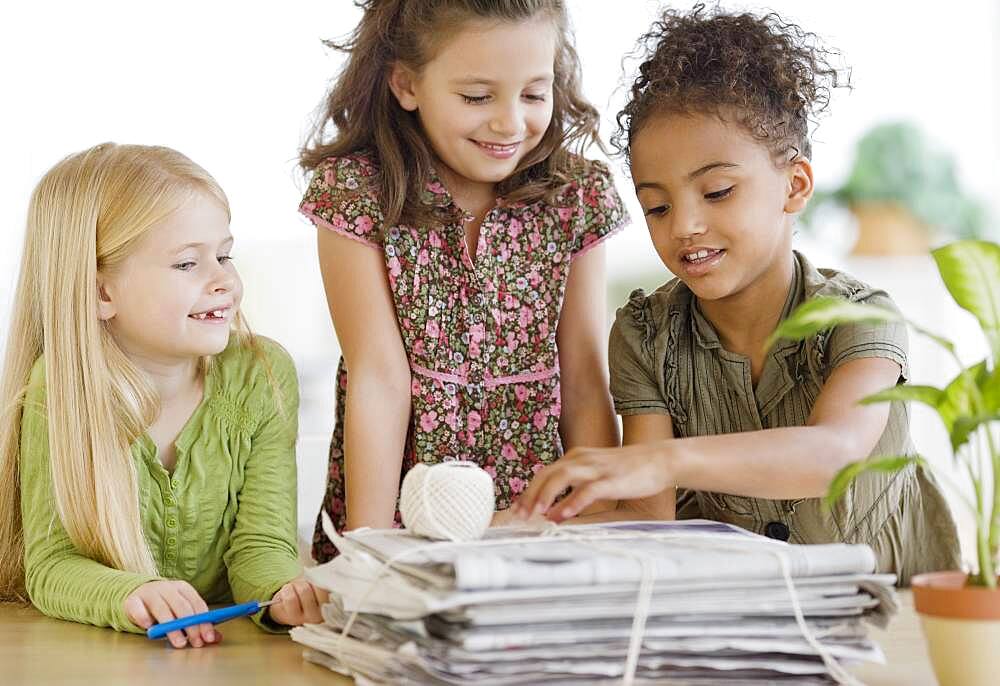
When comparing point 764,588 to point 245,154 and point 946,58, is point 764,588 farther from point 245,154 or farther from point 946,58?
point 946,58

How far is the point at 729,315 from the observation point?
1509 mm

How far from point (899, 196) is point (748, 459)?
17.0 ft

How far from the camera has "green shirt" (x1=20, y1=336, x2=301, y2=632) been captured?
4.51 ft

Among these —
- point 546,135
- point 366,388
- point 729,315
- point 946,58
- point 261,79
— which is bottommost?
point 366,388

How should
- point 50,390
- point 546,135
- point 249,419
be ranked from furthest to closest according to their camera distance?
point 546,135 → point 249,419 → point 50,390

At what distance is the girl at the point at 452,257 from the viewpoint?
60.8 inches

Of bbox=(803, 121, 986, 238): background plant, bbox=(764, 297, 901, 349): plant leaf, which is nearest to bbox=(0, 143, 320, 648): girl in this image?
bbox=(764, 297, 901, 349): plant leaf

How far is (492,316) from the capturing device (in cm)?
164

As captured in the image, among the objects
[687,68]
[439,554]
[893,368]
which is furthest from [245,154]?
[439,554]

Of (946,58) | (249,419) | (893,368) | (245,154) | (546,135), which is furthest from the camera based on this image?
(946,58)

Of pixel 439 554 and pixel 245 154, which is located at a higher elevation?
pixel 245 154

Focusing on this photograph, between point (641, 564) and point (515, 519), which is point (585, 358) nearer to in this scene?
point (515, 519)

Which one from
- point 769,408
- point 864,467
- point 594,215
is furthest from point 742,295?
point 864,467

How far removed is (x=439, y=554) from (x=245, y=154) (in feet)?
11.1
